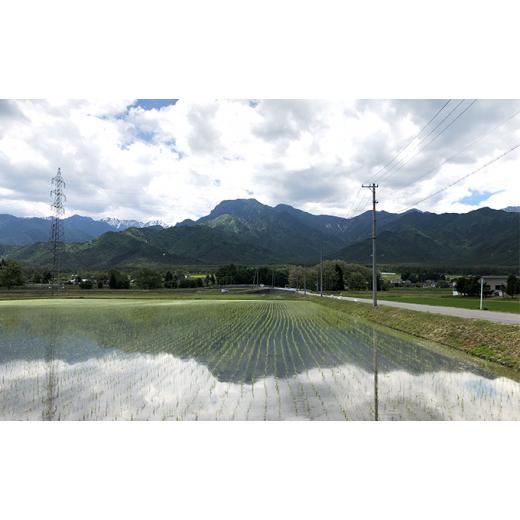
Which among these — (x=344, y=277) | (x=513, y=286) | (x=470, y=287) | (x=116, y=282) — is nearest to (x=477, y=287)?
(x=470, y=287)

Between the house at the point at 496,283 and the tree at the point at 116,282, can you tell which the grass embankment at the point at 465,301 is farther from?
the tree at the point at 116,282

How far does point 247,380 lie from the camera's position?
12203 mm

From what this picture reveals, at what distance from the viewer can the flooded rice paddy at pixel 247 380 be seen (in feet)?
30.7

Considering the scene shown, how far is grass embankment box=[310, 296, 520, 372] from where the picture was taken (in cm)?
1562

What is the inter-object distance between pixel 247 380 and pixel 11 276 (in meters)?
100

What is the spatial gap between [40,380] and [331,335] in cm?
1585

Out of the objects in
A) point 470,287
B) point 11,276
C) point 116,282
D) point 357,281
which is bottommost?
point 116,282

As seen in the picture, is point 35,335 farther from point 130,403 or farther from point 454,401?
point 454,401

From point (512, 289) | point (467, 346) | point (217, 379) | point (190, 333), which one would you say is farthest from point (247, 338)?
point (512, 289)

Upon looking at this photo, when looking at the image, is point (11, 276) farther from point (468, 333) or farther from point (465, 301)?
point (468, 333)

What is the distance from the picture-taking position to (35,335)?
23.5 metres

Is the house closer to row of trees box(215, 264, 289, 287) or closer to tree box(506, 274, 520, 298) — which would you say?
tree box(506, 274, 520, 298)

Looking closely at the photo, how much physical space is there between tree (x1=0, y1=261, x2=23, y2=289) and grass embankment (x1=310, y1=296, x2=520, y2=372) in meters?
94.5

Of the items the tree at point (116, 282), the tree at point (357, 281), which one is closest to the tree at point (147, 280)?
the tree at point (116, 282)
